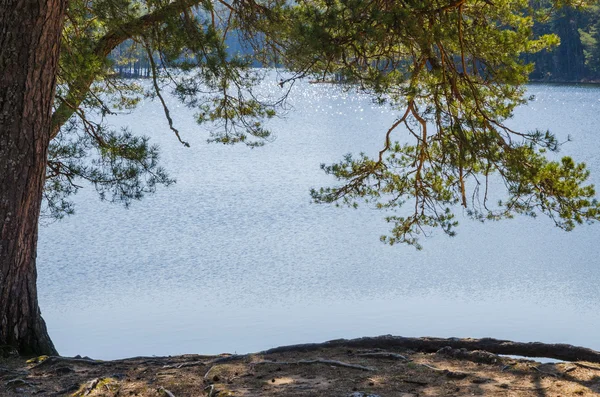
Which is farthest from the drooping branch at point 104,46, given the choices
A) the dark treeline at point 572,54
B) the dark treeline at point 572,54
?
the dark treeline at point 572,54

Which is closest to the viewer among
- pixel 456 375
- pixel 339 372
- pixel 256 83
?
pixel 456 375

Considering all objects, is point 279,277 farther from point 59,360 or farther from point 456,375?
point 456,375

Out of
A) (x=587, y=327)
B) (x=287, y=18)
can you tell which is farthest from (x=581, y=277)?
(x=287, y=18)

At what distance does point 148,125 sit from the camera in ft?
83.9

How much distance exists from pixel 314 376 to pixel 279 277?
21.0 ft

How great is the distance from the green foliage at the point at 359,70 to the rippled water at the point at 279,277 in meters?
0.57

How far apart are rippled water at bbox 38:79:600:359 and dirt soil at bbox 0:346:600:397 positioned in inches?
84.5

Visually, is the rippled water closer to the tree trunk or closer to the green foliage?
the green foliage

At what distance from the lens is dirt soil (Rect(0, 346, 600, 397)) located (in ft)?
10.0

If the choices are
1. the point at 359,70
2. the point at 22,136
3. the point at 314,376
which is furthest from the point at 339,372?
the point at 359,70

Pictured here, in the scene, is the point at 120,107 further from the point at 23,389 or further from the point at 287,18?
the point at 23,389

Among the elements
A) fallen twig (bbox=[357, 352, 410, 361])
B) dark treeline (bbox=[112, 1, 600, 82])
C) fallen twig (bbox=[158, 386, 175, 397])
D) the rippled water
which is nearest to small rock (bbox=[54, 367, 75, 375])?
fallen twig (bbox=[158, 386, 175, 397])

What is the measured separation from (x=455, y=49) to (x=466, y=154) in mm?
703

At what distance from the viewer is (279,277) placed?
9.66m
